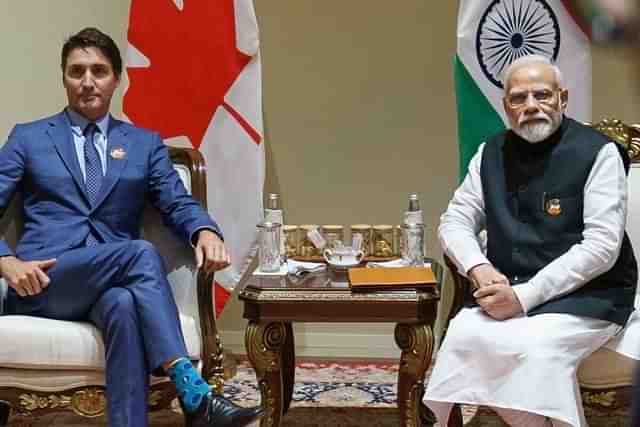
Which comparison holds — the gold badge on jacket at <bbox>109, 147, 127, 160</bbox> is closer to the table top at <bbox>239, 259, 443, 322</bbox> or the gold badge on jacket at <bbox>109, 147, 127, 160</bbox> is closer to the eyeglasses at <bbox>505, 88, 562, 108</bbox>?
the table top at <bbox>239, 259, 443, 322</bbox>

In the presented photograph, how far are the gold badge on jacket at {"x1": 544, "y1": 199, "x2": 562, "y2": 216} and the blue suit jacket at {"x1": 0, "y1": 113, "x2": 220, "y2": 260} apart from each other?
1016 mm

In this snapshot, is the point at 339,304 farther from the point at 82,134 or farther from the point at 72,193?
the point at 82,134

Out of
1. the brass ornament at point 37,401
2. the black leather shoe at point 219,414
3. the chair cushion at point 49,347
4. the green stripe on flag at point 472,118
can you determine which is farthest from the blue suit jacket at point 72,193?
the green stripe on flag at point 472,118

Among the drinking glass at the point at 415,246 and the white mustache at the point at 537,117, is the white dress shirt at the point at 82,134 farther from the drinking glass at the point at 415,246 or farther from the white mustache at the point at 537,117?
the white mustache at the point at 537,117

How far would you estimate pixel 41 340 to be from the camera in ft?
7.34

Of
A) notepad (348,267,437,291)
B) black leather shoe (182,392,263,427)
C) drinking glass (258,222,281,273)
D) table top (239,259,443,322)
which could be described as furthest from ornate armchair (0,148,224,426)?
notepad (348,267,437,291)

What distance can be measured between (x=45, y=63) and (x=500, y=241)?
2453mm

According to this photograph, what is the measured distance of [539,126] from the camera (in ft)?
7.61

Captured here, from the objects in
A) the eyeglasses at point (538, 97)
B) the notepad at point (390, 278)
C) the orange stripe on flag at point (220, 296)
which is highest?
the eyeglasses at point (538, 97)

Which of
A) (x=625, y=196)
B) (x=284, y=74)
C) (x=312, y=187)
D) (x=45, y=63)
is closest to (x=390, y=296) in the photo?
(x=625, y=196)

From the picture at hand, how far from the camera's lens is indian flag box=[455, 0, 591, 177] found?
9.75 ft

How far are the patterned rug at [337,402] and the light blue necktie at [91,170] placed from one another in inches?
35.4

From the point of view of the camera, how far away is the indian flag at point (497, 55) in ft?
9.75

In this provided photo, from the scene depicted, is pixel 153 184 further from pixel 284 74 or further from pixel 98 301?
pixel 284 74
